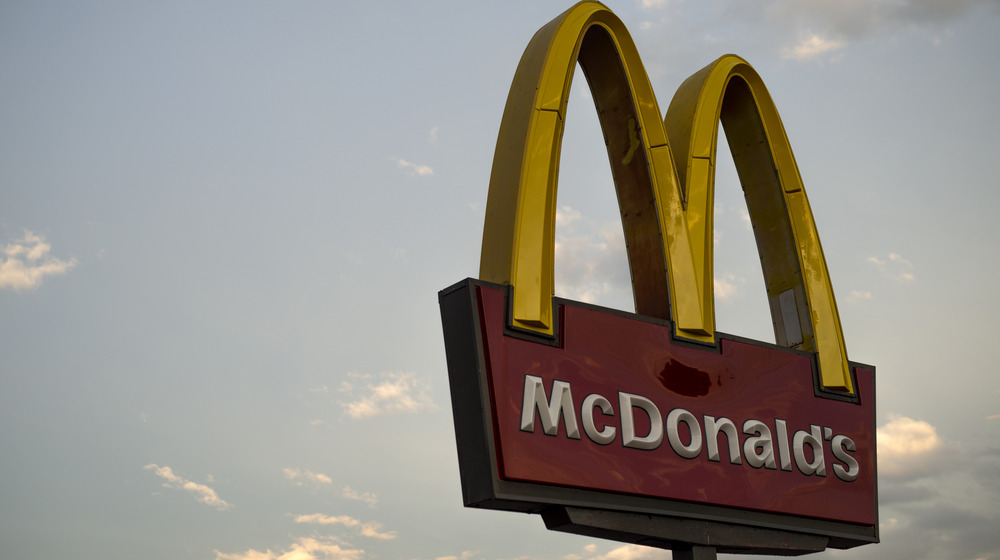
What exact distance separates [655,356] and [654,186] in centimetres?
A: 170

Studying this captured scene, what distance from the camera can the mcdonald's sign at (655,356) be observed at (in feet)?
25.1

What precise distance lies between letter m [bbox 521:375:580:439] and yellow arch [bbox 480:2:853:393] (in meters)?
0.48

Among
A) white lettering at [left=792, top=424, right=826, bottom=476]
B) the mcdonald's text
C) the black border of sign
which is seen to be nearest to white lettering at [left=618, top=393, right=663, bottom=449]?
the mcdonald's text

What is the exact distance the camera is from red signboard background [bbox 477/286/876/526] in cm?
759

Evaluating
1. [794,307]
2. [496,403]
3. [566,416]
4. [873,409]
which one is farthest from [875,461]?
[496,403]

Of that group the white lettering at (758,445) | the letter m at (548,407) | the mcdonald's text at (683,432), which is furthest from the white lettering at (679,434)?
the letter m at (548,407)

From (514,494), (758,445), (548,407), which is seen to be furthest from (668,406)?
(514,494)

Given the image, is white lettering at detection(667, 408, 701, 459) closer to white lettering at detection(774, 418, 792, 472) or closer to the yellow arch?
the yellow arch

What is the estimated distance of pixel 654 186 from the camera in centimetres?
928

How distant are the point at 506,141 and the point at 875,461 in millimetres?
5601

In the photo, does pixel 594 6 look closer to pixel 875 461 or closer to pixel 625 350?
pixel 625 350

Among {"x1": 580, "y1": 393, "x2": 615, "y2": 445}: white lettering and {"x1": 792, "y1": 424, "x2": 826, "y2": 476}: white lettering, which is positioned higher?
{"x1": 792, "y1": 424, "x2": 826, "y2": 476}: white lettering

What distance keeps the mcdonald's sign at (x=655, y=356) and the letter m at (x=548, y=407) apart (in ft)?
0.05

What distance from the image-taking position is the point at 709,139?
1005 centimetres
